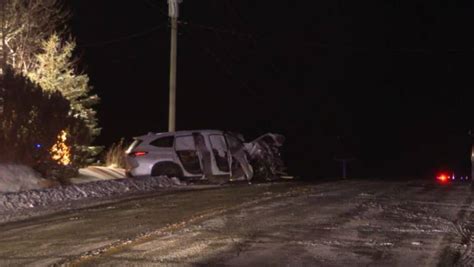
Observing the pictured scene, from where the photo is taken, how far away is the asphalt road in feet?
27.3

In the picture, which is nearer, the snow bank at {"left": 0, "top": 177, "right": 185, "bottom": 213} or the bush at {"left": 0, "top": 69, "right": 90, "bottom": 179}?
the snow bank at {"left": 0, "top": 177, "right": 185, "bottom": 213}

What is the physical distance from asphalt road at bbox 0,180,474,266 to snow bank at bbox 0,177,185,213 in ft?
5.27

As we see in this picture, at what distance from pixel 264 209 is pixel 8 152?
27.2 feet

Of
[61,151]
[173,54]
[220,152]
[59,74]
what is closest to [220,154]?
[220,152]

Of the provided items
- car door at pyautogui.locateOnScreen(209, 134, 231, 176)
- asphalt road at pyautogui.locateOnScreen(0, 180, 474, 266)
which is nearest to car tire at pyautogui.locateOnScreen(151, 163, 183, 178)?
car door at pyautogui.locateOnScreen(209, 134, 231, 176)

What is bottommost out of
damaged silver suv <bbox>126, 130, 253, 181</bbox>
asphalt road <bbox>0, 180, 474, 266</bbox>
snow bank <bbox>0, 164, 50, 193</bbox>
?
asphalt road <bbox>0, 180, 474, 266</bbox>

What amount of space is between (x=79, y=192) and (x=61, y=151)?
3547mm

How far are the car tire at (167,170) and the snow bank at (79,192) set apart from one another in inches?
16.0

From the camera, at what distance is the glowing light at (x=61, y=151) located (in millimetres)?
19178

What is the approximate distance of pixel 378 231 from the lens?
1002cm

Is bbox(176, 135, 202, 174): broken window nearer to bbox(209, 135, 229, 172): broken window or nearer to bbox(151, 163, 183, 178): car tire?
bbox(151, 163, 183, 178): car tire

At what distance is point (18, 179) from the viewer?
17078mm

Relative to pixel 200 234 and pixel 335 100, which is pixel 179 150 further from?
pixel 335 100

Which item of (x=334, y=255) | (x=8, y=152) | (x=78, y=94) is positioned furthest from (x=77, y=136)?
(x=334, y=255)
